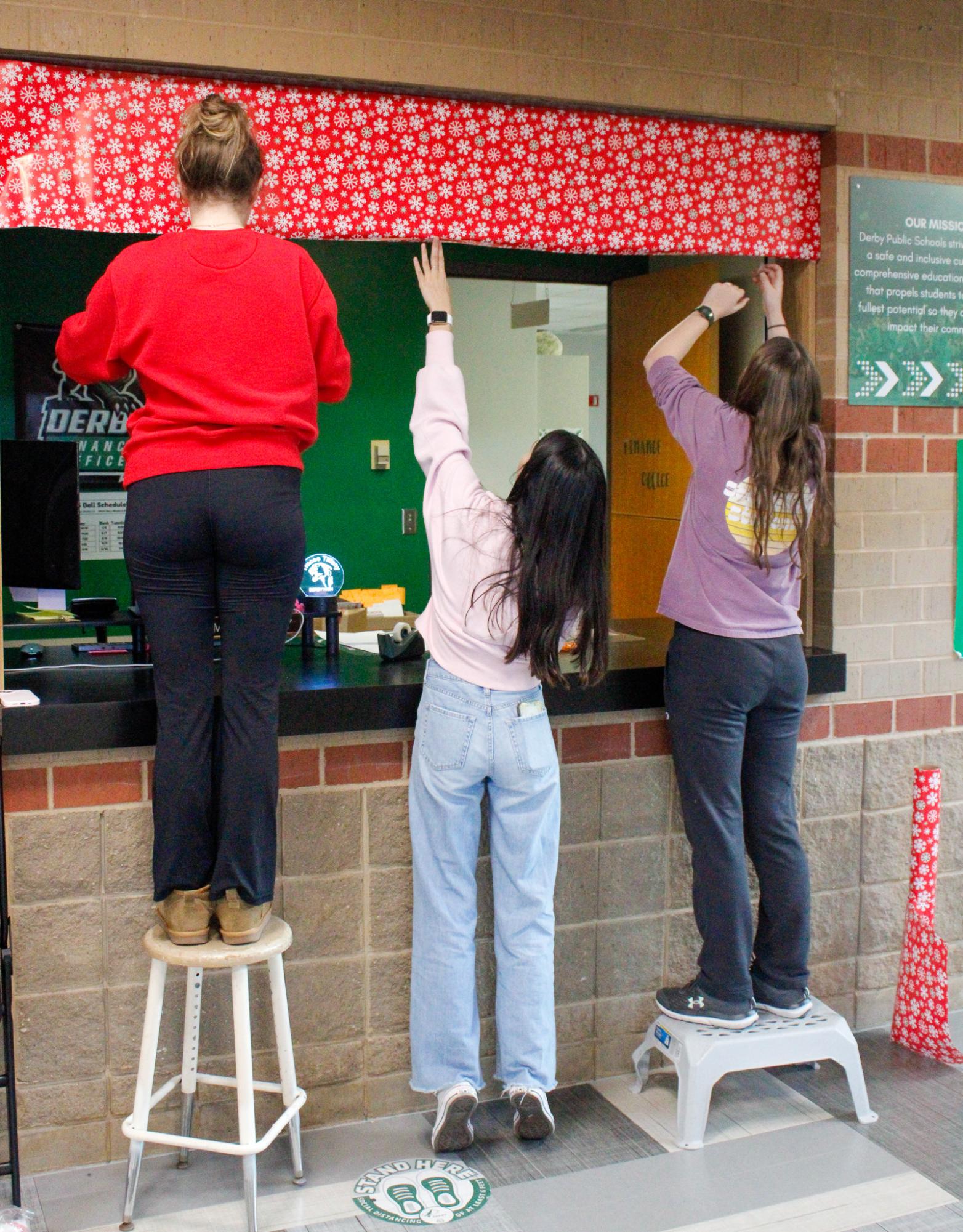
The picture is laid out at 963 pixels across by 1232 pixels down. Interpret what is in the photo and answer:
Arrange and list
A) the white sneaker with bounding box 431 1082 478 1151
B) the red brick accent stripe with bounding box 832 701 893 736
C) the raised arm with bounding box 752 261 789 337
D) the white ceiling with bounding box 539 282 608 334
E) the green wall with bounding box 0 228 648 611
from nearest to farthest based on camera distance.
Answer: the white sneaker with bounding box 431 1082 478 1151
the raised arm with bounding box 752 261 789 337
the red brick accent stripe with bounding box 832 701 893 736
the green wall with bounding box 0 228 648 611
the white ceiling with bounding box 539 282 608 334

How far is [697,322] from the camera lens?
310 centimetres

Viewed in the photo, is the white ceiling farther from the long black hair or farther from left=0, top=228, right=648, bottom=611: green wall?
the long black hair

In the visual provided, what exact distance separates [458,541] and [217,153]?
864 mm

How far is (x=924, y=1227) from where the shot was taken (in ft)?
8.31

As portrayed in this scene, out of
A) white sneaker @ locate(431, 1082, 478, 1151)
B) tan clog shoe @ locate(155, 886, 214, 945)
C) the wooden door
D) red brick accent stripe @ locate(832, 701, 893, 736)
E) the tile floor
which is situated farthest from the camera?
the wooden door

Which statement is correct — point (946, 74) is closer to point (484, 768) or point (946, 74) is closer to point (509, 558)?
point (509, 558)

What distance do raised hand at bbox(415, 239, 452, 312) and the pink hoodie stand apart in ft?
0.23

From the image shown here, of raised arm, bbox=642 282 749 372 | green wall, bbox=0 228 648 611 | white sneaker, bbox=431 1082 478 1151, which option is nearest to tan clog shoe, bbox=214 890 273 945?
white sneaker, bbox=431 1082 478 1151

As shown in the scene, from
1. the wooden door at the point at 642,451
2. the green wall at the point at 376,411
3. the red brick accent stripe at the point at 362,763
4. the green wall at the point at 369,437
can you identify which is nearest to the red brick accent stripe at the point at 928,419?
the wooden door at the point at 642,451

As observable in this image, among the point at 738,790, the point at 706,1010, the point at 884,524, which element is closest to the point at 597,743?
the point at 738,790

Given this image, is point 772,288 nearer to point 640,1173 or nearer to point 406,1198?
point 640,1173

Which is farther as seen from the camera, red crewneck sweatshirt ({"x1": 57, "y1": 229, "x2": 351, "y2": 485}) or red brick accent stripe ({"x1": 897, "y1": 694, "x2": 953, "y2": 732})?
red brick accent stripe ({"x1": 897, "y1": 694, "x2": 953, "y2": 732})

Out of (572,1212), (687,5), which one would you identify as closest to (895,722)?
(572,1212)

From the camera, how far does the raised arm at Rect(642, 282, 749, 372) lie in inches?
121
